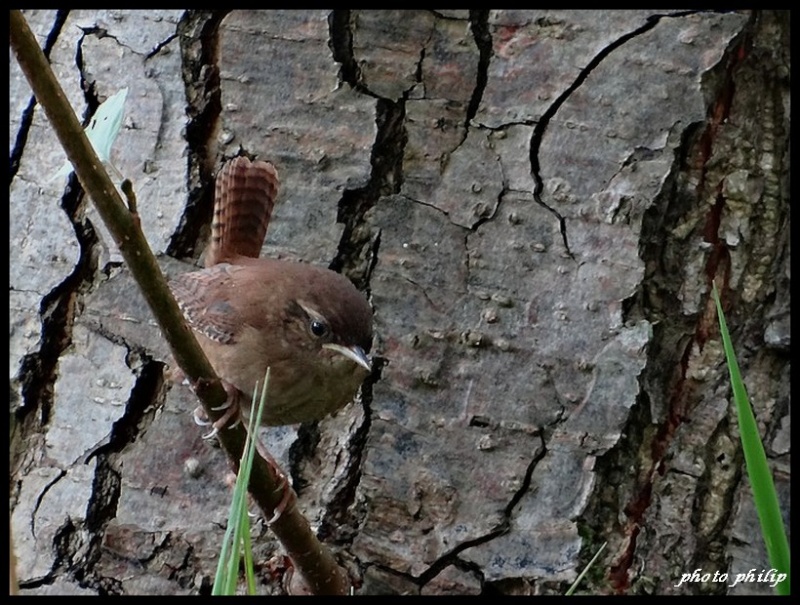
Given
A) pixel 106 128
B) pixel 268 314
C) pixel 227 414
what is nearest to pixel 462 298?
pixel 268 314

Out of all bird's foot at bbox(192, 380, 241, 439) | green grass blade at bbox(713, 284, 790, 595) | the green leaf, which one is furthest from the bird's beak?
green grass blade at bbox(713, 284, 790, 595)

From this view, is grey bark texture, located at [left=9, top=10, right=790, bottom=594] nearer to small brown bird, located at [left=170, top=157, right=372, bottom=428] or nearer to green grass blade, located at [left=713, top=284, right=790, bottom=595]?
small brown bird, located at [left=170, top=157, right=372, bottom=428]

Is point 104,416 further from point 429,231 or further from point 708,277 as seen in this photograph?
point 708,277

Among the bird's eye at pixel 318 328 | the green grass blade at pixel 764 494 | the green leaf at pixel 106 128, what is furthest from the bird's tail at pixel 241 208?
the green grass blade at pixel 764 494

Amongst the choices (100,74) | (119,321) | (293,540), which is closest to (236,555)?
(293,540)

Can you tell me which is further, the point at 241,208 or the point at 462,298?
the point at 462,298

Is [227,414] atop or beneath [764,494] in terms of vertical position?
beneath

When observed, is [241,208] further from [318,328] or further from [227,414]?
[227,414]

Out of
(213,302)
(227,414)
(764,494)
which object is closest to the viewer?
(764,494)
